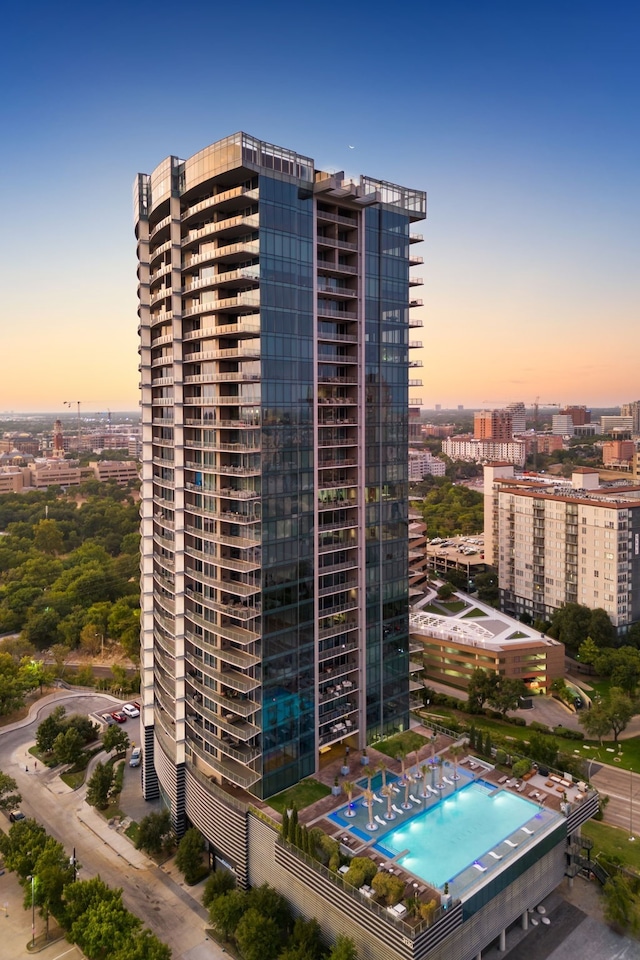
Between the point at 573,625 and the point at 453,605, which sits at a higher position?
the point at 453,605

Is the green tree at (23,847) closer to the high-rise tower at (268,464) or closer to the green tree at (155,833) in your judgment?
the green tree at (155,833)

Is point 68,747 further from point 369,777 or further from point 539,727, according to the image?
point 539,727

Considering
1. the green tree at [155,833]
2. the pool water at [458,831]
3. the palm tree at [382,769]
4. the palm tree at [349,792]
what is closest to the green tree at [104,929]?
the green tree at [155,833]

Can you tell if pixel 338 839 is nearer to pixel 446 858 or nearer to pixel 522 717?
pixel 446 858

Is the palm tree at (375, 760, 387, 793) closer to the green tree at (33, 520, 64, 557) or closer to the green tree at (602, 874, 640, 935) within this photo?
the green tree at (602, 874, 640, 935)

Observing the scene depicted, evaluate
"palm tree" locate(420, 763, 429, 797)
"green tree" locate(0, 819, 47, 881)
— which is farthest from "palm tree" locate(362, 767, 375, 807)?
"green tree" locate(0, 819, 47, 881)

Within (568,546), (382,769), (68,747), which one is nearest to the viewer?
(382,769)

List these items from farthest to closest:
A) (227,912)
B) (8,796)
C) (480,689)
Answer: (480,689) → (8,796) → (227,912)

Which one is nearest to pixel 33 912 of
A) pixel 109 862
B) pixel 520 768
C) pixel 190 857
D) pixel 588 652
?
pixel 109 862

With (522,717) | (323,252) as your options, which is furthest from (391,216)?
(522,717)
